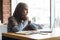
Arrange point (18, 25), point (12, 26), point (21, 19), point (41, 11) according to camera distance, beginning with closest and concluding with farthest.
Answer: point (12, 26), point (18, 25), point (21, 19), point (41, 11)

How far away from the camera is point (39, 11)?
4.74 meters

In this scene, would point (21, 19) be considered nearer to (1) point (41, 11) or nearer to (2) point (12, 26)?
(2) point (12, 26)

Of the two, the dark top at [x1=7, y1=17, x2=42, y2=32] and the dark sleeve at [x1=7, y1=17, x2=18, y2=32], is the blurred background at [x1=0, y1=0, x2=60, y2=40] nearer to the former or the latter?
the dark top at [x1=7, y1=17, x2=42, y2=32]

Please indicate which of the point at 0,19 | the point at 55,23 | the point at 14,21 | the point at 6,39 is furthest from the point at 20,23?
the point at 55,23

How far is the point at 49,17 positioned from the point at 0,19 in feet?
4.67

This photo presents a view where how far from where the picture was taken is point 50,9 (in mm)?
4590

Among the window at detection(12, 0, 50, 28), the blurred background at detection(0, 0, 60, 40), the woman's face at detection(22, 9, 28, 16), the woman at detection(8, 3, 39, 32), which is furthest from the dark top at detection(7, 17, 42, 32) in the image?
the window at detection(12, 0, 50, 28)

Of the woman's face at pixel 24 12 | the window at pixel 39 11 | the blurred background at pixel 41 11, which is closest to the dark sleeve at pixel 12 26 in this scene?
the woman's face at pixel 24 12

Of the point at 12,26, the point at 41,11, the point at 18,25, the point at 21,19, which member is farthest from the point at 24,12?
the point at 41,11

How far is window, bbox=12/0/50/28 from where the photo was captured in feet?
15.3

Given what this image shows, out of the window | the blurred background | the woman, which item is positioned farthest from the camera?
the window

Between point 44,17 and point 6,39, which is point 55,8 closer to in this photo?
point 44,17

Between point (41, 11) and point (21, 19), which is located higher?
point (41, 11)

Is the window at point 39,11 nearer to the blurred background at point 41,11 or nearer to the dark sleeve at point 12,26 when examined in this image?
the blurred background at point 41,11
